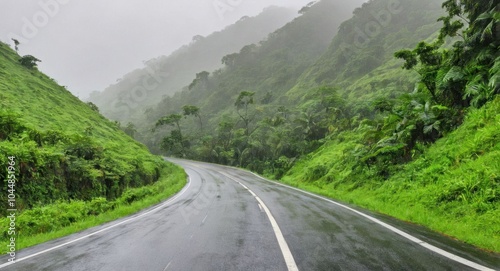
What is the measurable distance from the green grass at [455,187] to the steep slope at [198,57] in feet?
502

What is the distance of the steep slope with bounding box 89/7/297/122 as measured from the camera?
16262 centimetres

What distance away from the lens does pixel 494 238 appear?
16.6 ft

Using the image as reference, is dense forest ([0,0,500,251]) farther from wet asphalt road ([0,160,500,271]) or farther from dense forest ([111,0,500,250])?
wet asphalt road ([0,160,500,271])

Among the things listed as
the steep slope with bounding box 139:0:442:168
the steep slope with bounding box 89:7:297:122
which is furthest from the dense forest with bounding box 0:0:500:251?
the steep slope with bounding box 89:7:297:122

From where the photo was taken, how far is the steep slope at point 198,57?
16262cm

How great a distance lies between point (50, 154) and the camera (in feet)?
40.1

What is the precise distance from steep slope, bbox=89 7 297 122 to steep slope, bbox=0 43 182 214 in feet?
445

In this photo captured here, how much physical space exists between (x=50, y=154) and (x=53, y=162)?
1.23 feet

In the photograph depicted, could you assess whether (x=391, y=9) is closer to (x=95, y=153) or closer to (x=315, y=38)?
(x=315, y=38)

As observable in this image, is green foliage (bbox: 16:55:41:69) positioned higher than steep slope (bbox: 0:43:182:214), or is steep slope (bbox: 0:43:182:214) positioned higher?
green foliage (bbox: 16:55:41:69)

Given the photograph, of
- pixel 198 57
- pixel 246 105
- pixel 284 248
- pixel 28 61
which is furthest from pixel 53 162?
pixel 198 57

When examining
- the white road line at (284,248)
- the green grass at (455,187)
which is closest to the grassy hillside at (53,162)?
the white road line at (284,248)

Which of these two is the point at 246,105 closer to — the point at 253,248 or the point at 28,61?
the point at 28,61

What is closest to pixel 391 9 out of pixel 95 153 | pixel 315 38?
pixel 315 38
